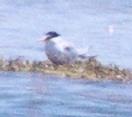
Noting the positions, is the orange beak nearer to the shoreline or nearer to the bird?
the bird

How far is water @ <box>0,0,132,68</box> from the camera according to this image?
3553 mm

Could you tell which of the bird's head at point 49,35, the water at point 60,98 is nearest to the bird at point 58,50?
the bird's head at point 49,35

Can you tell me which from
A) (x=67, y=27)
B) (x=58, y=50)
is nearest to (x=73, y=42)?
(x=67, y=27)

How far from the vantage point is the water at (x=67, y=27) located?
3.55 metres

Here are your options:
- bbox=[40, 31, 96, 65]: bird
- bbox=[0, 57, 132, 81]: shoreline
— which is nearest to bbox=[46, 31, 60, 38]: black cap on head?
bbox=[40, 31, 96, 65]: bird

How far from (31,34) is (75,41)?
0.21 meters

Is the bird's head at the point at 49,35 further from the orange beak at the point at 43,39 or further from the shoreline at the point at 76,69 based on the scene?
the shoreline at the point at 76,69

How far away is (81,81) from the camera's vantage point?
140 inches

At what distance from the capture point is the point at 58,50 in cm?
377

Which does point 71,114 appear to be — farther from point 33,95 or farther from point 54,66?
point 54,66

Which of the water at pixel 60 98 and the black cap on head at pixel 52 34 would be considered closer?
the water at pixel 60 98

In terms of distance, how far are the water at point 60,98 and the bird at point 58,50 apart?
176 millimetres

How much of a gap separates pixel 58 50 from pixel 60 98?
1.46 ft

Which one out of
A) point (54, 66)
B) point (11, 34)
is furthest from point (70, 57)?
point (11, 34)
